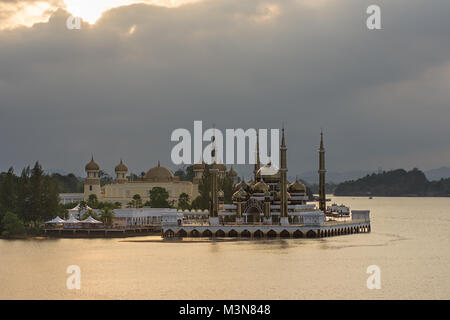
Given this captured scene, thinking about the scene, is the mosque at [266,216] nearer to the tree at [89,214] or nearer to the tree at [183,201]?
the tree at [89,214]

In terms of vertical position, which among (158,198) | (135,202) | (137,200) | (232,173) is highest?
(232,173)

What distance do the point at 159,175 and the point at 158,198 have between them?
53.7 feet

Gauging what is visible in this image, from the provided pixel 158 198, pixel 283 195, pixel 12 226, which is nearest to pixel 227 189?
pixel 158 198

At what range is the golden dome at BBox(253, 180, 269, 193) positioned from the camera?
3989 inches

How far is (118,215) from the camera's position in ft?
352

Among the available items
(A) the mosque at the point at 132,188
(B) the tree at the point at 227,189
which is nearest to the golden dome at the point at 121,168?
(A) the mosque at the point at 132,188

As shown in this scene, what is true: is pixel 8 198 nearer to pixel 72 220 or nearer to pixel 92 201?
pixel 72 220

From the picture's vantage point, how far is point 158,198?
409 ft

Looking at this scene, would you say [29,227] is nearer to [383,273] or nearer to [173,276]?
[173,276]

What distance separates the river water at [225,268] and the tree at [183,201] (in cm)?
3165

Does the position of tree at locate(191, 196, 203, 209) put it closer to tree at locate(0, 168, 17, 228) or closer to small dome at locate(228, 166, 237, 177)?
tree at locate(0, 168, 17, 228)

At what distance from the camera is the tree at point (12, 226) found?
9869 cm

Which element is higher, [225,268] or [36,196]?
[36,196]
